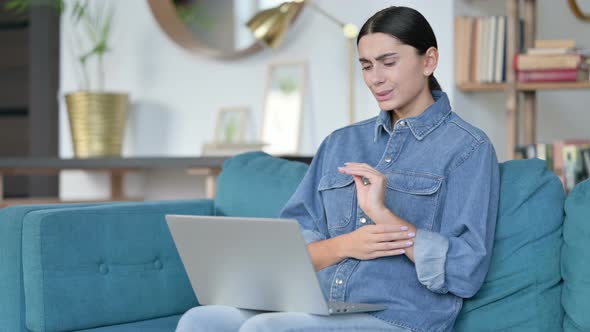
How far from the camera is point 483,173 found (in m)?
1.89

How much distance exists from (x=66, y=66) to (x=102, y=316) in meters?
2.89

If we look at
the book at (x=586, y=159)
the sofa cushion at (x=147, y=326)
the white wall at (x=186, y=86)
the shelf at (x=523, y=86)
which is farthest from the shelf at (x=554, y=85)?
the sofa cushion at (x=147, y=326)

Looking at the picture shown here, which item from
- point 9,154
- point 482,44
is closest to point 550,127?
point 482,44

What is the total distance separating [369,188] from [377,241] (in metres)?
0.11

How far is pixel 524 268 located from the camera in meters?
1.98

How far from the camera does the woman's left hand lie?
6.07 ft

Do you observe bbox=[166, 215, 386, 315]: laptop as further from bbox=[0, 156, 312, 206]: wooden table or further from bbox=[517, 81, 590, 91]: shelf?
bbox=[517, 81, 590, 91]: shelf

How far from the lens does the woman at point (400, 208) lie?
1.84 m

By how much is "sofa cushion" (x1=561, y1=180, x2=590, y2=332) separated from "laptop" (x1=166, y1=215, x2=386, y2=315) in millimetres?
390

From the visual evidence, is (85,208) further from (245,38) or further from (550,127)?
(550,127)

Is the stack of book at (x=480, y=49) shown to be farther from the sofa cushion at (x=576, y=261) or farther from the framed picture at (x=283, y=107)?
the sofa cushion at (x=576, y=261)

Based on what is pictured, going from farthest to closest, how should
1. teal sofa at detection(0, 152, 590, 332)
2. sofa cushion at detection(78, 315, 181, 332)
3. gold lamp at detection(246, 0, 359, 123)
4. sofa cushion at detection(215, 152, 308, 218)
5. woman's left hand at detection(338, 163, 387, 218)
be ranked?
1. gold lamp at detection(246, 0, 359, 123)
2. sofa cushion at detection(215, 152, 308, 218)
3. sofa cushion at detection(78, 315, 181, 332)
4. teal sofa at detection(0, 152, 590, 332)
5. woman's left hand at detection(338, 163, 387, 218)

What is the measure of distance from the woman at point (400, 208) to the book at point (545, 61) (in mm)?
1617

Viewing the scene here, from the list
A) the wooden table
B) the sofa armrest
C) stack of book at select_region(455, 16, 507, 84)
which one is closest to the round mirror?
the wooden table
